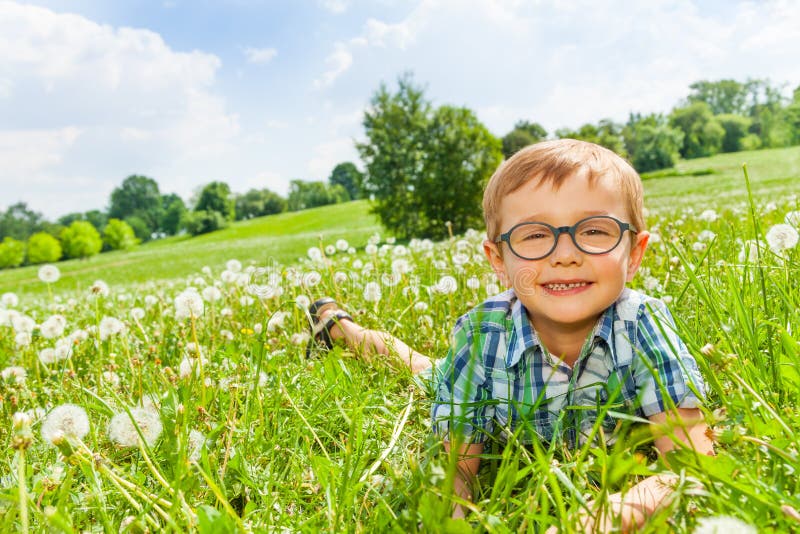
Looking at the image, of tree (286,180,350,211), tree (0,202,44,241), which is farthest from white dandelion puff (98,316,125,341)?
tree (0,202,44,241)

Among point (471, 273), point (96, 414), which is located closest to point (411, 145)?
point (471, 273)

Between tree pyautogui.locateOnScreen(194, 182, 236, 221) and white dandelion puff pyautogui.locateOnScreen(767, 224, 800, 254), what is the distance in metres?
87.0

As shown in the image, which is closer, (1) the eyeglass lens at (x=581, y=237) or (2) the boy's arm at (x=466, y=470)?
(2) the boy's arm at (x=466, y=470)

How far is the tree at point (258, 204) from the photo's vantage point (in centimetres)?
9538

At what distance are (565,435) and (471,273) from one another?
79.4 inches

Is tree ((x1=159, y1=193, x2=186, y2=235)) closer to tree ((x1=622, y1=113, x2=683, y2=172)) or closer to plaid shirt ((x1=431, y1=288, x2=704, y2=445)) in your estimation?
tree ((x1=622, y1=113, x2=683, y2=172))

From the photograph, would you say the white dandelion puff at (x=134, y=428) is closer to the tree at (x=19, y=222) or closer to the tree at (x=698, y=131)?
the tree at (x=698, y=131)

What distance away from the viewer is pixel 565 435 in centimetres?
185

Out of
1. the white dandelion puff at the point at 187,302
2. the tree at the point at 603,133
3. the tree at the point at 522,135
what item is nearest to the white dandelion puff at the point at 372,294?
the white dandelion puff at the point at 187,302

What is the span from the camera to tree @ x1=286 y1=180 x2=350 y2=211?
91.5 meters

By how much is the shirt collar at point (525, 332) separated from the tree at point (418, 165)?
2172 centimetres

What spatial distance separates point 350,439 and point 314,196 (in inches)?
3644

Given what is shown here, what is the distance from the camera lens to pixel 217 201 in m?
86.1

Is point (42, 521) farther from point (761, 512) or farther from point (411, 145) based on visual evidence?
point (411, 145)
